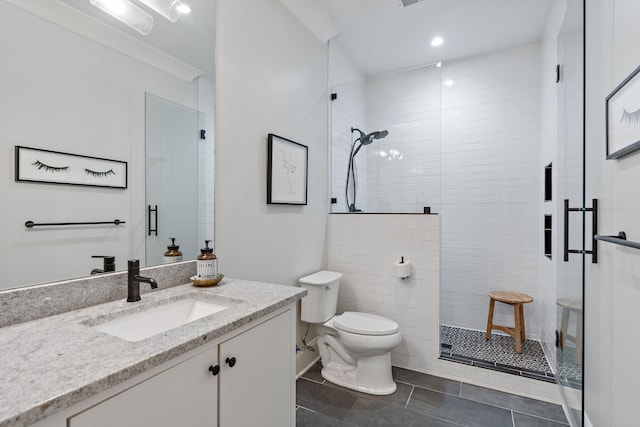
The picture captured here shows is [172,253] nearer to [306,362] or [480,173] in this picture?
[306,362]

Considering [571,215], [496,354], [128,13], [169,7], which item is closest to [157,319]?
[128,13]

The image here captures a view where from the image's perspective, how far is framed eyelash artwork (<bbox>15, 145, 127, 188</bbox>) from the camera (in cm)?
104

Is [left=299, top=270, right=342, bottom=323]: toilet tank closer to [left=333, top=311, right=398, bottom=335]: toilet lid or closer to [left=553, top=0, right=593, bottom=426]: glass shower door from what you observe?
[left=333, top=311, right=398, bottom=335]: toilet lid

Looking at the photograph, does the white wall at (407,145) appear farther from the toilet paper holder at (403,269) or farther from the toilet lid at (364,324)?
the toilet lid at (364,324)

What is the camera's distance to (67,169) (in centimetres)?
114

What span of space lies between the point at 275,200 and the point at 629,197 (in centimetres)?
184

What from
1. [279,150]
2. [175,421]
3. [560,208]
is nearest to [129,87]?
[279,150]

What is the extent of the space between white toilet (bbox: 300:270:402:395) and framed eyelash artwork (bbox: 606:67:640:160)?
1.63 m

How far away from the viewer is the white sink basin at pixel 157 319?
1.14 m

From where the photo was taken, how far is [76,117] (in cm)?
117

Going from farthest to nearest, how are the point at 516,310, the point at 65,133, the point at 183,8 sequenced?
the point at 516,310 → the point at 183,8 → the point at 65,133

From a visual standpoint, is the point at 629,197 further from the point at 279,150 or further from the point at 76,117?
the point at 76,117

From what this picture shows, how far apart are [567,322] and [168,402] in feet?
7.14

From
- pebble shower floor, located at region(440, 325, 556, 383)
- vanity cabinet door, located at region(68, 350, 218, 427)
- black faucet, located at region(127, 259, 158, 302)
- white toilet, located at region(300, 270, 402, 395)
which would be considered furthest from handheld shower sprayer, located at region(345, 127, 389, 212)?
vanity cabinet door, located at region(68, 350, 218, 427)
